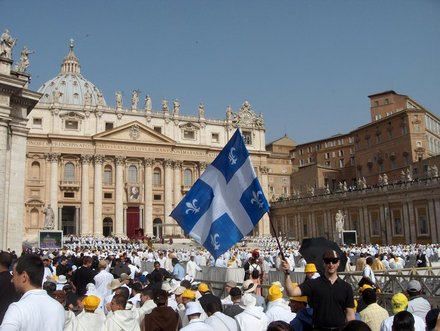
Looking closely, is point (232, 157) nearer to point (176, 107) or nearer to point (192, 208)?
point (192, 208)

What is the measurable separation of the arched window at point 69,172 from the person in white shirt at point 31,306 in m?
56.3

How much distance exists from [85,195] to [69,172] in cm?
351

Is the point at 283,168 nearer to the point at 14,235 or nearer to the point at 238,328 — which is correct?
the point at 14,235

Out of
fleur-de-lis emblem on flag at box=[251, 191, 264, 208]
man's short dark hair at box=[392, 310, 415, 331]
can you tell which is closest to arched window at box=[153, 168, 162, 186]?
fleur-de-lis emblem on flag at box=[251, 191, 264, 208]

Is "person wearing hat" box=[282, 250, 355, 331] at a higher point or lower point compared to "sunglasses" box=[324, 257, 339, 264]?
lower

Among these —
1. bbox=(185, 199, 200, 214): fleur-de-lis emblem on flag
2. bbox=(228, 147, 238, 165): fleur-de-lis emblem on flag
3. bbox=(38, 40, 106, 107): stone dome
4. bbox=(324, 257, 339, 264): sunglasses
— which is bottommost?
bbox=(324, 257, 339, 264): sunglasses

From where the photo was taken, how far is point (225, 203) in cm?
873

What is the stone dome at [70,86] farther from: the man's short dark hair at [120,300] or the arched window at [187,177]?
the man's short dark hair at [120,300]

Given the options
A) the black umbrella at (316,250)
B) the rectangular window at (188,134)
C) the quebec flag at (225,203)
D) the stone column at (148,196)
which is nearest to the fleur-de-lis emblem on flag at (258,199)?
the quebec flag at (225,203)

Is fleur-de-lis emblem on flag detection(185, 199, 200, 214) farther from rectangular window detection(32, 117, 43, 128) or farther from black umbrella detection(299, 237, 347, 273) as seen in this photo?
rectangular window detection(32, 117, 43, 128)

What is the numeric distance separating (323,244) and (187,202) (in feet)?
9.25

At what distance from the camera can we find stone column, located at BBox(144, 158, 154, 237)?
199 ft

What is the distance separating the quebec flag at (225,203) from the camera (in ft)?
26.4

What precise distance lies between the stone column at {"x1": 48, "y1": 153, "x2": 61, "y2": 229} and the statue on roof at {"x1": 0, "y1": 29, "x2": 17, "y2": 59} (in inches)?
1577
